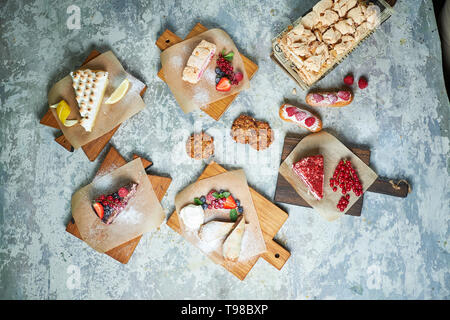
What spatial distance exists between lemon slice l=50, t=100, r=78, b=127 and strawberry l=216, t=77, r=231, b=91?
1.59 meters

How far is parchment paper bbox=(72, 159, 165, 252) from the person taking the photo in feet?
11.9

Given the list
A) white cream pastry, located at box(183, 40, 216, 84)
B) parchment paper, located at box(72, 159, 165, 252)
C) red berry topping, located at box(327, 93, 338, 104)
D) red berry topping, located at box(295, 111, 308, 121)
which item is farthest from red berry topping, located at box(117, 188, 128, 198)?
red berry topping, located at box(327, 93, 338, 104)

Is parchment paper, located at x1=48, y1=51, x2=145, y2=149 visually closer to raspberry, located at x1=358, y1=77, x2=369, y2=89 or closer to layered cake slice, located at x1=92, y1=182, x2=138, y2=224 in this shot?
layered cake slice, located at x1=92, y1=182, x2=138, y2=224

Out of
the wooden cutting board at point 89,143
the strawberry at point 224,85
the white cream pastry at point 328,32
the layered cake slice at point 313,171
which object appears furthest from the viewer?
the wooden cutting board at point 89,143

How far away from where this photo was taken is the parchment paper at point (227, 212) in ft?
11.8

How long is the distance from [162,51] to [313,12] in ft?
5.43

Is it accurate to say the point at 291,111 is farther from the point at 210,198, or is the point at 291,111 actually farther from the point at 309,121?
the point at 210,198

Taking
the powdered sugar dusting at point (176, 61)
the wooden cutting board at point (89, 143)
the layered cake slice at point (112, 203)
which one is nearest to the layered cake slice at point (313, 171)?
the powdered sugar dusting at point (176, 61)

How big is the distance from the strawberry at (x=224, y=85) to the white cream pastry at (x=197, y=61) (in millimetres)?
250

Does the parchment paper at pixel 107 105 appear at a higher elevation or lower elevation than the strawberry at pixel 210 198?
higher

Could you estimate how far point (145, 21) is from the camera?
3.82 metres

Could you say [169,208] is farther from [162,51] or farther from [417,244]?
[417,244]

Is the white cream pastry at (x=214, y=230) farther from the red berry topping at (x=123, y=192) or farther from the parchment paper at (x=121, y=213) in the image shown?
the red berry topping at (x=123, y=192)
